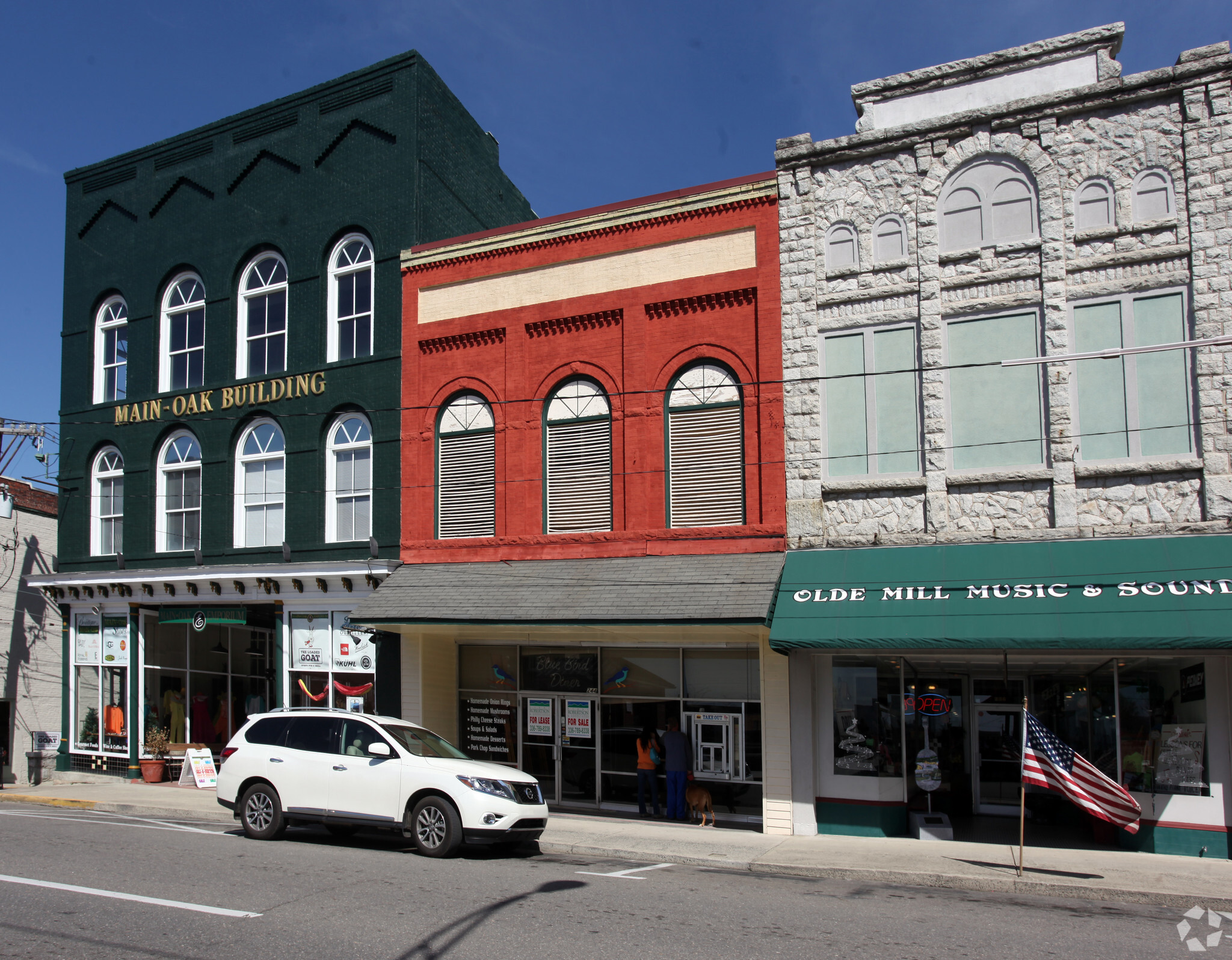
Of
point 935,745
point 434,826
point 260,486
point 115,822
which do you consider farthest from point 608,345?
point 115,822

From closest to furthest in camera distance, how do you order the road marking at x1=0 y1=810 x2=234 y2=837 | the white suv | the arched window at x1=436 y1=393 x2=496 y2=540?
1. the white suv
2. the road marking at x1=0 y1=810 x2=234 y2=837
3. the arched window at x1=436 y1=393 x2=496 y2=540

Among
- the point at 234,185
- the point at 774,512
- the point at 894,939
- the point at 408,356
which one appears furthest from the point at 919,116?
the point at 234,185

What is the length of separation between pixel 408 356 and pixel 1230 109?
1384 cm

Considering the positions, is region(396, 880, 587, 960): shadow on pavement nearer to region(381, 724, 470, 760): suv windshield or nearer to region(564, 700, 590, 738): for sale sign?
region(381, 724, 470, 760): suv windshield

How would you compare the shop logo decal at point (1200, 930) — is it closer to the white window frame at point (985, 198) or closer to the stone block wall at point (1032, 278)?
the stone block wall at point (1032, 278)

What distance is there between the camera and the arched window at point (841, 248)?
1614 centimetres

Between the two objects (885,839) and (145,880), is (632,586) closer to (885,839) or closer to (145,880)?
(885,839)

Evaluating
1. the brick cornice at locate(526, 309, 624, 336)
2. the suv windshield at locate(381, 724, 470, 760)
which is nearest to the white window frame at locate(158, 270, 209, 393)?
the brick cornice at locate(526, 309, 624, 336)

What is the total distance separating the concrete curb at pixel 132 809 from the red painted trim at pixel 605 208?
1063 centimetres

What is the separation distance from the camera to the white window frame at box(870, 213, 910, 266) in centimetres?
1583

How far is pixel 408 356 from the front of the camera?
63.8ft

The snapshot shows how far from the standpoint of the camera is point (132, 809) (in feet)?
56.9

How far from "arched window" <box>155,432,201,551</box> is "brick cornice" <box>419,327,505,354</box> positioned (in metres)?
6.13

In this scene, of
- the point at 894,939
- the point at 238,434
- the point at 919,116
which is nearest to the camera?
the point at 894,939
